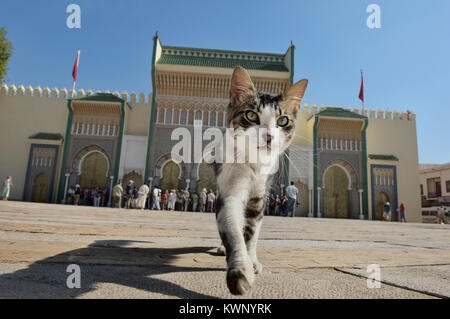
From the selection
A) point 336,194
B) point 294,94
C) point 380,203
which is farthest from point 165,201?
point 294,94

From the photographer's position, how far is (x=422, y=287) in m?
0.90

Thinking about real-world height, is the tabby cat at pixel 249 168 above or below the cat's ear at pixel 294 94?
below

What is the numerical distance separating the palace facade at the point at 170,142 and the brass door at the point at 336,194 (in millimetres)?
62

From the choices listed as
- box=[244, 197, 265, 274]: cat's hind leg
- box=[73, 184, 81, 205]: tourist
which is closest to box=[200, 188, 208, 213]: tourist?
box=[73, 184, 81, 205]: tourist

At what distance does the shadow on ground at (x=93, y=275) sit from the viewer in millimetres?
764

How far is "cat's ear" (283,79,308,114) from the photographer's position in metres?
1.67

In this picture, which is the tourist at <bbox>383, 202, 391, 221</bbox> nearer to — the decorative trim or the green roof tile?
the green roof tile

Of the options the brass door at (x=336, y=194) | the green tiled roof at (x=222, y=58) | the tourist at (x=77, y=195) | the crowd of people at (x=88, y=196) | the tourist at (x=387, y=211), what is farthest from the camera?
the green tiled roof at (x=222, y=58)

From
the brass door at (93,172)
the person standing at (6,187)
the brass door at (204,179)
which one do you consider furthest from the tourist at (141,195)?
the person standing at (6,187)

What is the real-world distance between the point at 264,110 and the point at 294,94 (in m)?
0.30

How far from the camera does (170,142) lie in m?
16.7

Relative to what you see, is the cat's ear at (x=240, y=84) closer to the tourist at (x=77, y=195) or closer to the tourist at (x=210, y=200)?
the tourist at (x=210, y=200)

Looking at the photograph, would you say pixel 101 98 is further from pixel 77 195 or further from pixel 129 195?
pixel 129 195

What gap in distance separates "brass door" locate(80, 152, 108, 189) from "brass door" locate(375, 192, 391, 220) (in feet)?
54.5
